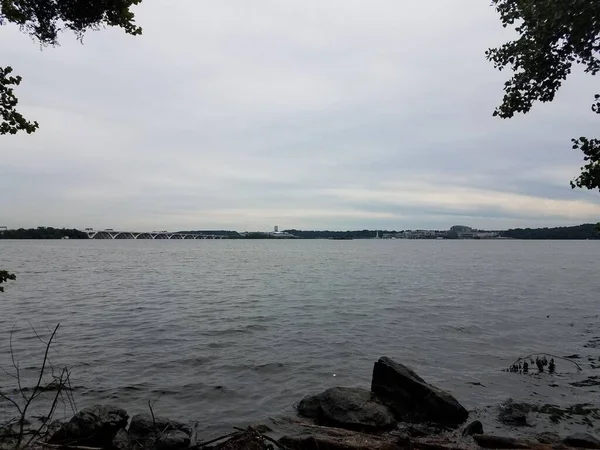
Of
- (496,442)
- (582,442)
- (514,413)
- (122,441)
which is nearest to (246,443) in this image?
(122,441)

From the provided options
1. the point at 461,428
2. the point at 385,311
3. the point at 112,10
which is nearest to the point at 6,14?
the point at 112,10

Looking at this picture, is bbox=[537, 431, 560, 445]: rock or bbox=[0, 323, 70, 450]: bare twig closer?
bbox=[0, 323, 70, 450]: bare twig

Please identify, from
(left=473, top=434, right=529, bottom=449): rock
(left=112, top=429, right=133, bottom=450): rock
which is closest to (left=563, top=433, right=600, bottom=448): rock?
(left=473, top=434, right=529, bottom=449): rock

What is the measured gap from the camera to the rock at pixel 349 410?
31.1 feet

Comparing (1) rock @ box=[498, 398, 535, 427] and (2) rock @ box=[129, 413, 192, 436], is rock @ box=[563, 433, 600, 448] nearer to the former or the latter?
(1) rock @ box=[498, 398, 535, 427]

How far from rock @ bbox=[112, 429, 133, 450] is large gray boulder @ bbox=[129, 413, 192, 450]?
4.6 inches

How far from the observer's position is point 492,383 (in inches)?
504

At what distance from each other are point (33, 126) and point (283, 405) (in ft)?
28.0

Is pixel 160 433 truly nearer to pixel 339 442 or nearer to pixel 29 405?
pixel 339 442

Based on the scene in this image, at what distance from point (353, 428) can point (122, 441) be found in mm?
4753

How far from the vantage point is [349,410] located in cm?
977

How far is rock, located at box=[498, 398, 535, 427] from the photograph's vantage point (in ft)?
32.9

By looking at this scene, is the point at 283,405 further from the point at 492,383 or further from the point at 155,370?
the point at 492,383

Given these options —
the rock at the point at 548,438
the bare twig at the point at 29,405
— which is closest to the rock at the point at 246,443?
the bare twig at the point at 29,405
